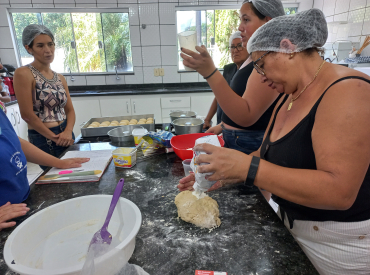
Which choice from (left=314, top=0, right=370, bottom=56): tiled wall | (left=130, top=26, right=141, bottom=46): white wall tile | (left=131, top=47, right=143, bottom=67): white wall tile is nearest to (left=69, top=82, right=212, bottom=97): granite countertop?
(left=131, top=47, right=143, bottom=67): white wall tile

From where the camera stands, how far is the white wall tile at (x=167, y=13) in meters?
3.48

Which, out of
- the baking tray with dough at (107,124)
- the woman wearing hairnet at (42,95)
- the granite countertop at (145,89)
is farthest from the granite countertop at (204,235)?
the granite countertop at (145,89)

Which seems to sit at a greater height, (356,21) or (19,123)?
(356,21)

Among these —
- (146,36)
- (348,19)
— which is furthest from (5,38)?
(348,19)

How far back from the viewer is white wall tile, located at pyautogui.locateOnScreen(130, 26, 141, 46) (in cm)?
354

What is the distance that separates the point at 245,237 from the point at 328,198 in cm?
27

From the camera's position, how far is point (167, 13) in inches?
138

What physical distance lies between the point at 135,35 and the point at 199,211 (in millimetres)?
3442

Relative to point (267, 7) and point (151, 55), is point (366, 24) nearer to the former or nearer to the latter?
point (267, 7)

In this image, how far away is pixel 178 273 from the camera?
61 centimetres

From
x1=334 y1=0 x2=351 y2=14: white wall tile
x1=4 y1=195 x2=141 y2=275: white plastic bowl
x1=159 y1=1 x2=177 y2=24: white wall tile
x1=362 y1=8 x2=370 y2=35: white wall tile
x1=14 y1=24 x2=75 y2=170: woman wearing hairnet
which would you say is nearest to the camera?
x1=4 y1=195 x2=141 y2=275: white plastic bowl

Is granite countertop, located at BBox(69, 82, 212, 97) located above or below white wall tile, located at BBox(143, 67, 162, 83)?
below

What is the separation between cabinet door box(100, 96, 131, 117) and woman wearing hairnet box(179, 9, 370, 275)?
9.17 feet

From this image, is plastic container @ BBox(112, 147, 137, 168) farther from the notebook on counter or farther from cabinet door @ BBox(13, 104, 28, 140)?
cabinet door @ BBox(13, 104, 28, 140)
